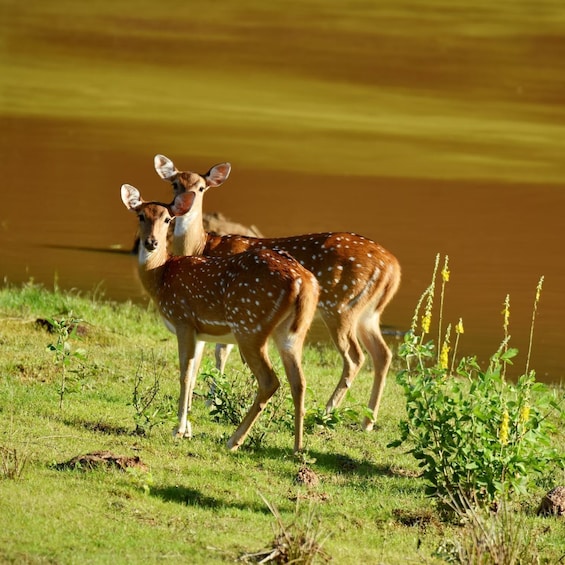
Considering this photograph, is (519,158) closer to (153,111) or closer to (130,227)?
(153,111)

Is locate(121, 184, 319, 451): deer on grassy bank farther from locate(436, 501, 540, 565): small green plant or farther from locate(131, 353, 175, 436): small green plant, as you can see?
locate(436, 501, 540, 565): small green plant

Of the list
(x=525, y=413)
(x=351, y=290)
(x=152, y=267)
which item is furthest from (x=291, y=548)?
(x=351, y=290)

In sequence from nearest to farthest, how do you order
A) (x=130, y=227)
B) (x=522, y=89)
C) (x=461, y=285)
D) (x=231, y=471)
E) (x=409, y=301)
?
1. (x=231, y=471)
2. (x=409, y=301)
3. (x=461, y=285)
4. (x=130, y=227)
5. (x=522, y=89)

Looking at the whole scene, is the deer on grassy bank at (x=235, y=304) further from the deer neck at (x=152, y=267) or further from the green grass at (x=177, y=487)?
the green grass at (x=177, y=487)

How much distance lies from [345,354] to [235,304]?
4.99 feet

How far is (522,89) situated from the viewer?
36.1m

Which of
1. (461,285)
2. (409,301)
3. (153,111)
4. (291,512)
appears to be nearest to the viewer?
(291,512)

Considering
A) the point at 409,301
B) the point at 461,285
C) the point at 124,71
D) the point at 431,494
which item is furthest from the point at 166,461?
the point at 124,71

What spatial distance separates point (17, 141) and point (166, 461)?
19.8m

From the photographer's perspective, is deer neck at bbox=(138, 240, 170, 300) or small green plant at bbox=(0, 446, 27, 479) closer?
small green plant at bbox=(0, 446, 27, 479)

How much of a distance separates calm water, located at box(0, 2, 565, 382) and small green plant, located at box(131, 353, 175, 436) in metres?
3.63

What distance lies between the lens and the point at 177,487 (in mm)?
8281

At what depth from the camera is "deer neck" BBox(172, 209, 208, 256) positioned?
11.2m

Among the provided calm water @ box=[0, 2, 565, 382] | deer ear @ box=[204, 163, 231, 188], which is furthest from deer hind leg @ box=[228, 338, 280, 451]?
calm water @ box=[0, 2, 565, 382]
